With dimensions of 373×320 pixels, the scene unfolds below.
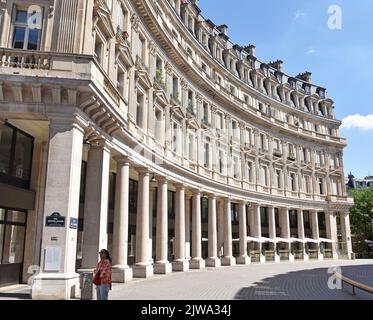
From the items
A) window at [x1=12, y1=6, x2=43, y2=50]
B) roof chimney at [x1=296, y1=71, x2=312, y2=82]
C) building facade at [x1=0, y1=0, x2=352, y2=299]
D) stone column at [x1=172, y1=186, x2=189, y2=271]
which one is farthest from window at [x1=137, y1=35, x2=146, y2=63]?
roof chimney at [x1=296, y1=71, x2=312, y2=82]

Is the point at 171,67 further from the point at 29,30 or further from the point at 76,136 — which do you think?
the point at 76,136

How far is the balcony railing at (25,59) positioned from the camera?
14145 millimetres

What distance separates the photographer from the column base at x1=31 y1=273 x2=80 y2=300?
12742mm

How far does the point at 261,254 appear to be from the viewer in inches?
1657

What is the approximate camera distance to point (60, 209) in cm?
1358

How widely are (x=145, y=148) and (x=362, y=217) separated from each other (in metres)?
51.9

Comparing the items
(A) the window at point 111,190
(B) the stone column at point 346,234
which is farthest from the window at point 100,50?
(B) the stone column at point 346,234

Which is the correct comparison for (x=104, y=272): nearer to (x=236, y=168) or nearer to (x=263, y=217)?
(x=236, y=168)

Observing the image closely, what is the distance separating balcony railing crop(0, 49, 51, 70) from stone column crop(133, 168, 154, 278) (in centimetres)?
990

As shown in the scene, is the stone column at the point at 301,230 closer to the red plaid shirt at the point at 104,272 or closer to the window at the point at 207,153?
the window at the point at 207,153

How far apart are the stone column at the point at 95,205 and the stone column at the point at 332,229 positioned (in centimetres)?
4220
